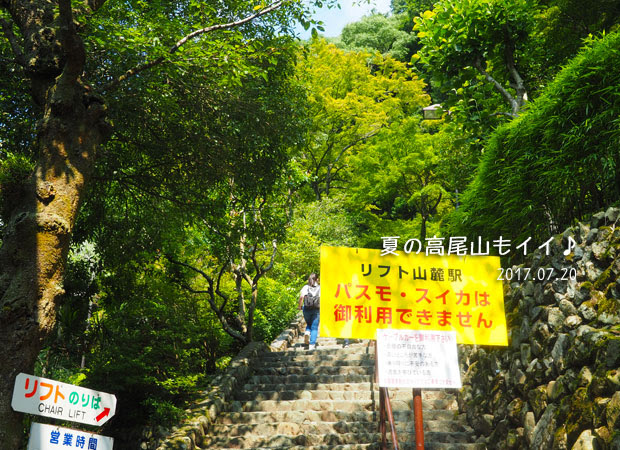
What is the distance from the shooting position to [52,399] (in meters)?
3.00

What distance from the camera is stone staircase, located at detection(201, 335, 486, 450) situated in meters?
5.84

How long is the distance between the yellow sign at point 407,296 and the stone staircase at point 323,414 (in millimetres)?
1892

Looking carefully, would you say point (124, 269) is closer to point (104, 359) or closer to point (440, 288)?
point (104, 359)

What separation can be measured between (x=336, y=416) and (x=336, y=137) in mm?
16044

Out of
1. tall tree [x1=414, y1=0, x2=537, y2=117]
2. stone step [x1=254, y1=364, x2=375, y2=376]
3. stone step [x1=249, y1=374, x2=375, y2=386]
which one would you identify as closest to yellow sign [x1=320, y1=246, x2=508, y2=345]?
stone step [x1=249, y1=374, x2=375, y2=386]

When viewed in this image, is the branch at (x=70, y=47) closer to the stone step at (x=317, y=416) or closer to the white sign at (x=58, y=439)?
the white sign at (x=58, y=439)

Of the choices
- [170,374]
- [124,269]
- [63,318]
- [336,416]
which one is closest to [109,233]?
[124,269]

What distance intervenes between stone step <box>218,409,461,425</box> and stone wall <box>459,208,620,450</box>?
30.4 inches

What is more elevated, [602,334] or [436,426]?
[602,334]

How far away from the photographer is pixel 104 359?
8.05 m

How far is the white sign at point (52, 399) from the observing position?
297 centimetres

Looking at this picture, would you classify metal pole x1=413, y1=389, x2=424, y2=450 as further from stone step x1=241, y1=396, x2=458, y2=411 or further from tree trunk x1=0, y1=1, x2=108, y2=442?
tree trunk x1=0, y1=1, x2=108, y2=442

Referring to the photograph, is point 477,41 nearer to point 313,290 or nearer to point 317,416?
point 313,290

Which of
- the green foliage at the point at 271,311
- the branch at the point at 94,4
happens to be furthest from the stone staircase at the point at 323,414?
the branch at the point at 94,4
